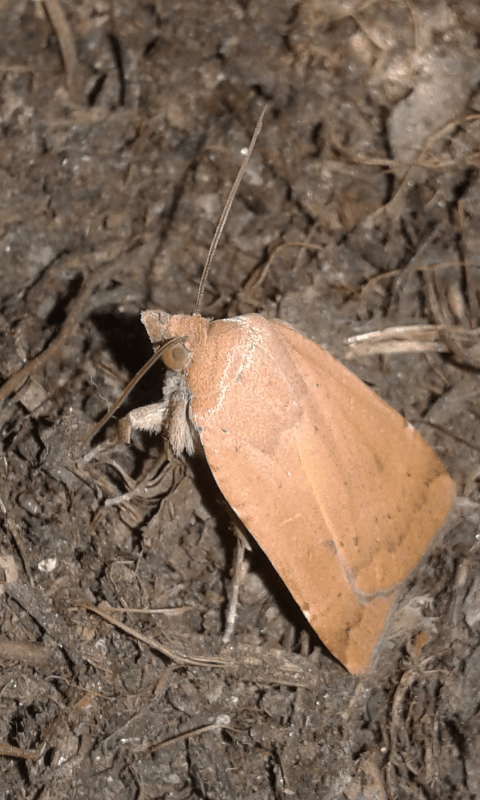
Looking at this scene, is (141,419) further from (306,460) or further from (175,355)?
(306,460)

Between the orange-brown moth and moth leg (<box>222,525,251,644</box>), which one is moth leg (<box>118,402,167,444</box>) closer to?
the orange-brown moth

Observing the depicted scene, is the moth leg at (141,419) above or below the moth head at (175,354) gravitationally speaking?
below

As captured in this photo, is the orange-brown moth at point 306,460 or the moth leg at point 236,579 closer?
the orange-brown moth at point 306,460

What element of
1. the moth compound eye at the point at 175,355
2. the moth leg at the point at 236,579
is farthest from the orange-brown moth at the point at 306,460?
the moth leg at the point at 236,579

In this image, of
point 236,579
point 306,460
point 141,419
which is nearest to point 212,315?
point 141,419

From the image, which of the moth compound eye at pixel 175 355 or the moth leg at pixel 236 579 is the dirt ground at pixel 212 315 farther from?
the moth compound eye at pixel 175 355

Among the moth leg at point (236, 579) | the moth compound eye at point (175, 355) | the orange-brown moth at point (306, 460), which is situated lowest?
the moth leg at point (236, 579)
